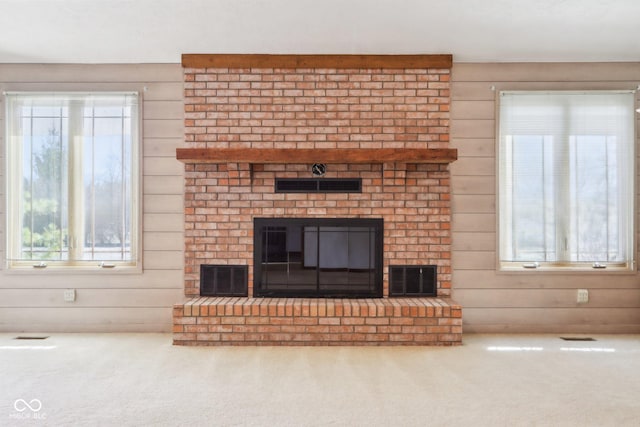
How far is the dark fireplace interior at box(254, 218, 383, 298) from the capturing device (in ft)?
13.0

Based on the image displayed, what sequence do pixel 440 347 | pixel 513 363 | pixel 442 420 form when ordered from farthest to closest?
1. pixel 440 347
2. pixel 513 363
3. pixel 442 420

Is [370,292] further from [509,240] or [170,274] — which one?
[170,274]

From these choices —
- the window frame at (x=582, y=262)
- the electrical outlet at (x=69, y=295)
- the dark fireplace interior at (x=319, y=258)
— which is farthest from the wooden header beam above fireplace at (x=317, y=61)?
the electrical outlet at (x=69, y=295)

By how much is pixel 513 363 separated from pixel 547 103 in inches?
89.1

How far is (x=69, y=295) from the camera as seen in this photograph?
4.02m

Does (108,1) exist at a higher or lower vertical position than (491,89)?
higher

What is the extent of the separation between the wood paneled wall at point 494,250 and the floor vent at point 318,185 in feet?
2.93

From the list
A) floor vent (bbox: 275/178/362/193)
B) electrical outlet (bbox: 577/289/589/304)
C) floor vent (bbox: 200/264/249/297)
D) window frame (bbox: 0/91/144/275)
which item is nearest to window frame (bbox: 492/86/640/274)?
electrical outlet (bbox: 577/289/589/304)

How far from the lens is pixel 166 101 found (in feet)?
13.3

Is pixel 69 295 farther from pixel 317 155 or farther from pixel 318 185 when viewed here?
pixel 317 155

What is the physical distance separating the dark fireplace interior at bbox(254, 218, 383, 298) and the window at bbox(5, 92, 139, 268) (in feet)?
3.89

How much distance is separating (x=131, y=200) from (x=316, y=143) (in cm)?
169

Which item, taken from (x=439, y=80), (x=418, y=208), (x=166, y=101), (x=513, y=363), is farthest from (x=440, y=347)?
(x=166, y=101)

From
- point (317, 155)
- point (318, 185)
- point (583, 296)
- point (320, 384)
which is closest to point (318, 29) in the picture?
point (317, 155)
